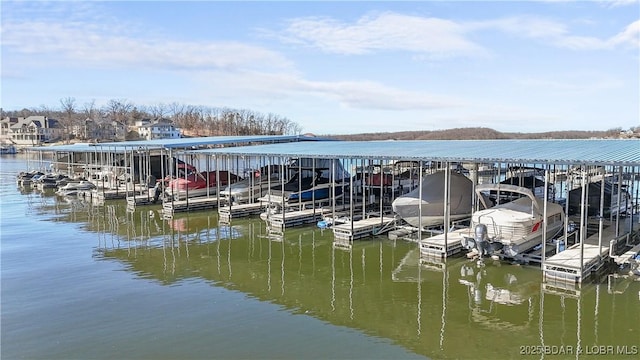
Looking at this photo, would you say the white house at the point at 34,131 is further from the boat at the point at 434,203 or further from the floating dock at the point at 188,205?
the boat at the point at 434,203

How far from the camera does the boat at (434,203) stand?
1723cm

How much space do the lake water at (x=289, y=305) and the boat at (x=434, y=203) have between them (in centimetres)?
122

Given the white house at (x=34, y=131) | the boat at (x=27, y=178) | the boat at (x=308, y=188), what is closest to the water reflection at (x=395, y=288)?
the boat at (x=308, y=188)

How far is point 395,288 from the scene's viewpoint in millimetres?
12344

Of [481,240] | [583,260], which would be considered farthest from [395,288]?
[583,260]

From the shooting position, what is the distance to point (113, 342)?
30.7 feet

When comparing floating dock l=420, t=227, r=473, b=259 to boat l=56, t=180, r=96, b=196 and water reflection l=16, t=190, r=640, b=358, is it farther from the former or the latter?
boat l=56, t=180, r=96, b=196

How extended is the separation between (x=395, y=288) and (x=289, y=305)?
9.33 ft

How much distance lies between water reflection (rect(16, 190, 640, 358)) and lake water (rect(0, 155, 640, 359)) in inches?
1.9

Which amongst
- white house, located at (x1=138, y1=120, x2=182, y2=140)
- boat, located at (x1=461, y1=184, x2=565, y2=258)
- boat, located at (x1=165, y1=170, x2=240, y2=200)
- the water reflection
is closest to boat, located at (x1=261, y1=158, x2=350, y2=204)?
the water reflection

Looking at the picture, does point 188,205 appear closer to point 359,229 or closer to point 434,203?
point 359,229

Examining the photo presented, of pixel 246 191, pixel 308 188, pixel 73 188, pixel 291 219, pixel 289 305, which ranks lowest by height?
pixel 289 305

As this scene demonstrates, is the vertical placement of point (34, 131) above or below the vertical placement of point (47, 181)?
above

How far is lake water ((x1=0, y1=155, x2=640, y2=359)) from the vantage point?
29.7 feet
